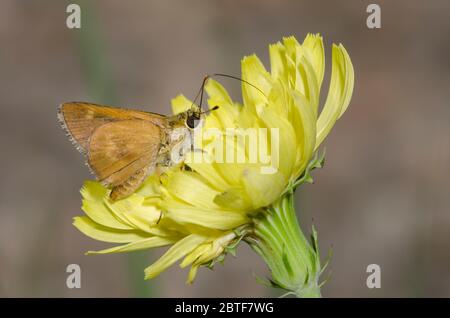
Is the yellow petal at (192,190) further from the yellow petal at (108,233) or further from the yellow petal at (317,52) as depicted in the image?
the yellow petal at (317,52)

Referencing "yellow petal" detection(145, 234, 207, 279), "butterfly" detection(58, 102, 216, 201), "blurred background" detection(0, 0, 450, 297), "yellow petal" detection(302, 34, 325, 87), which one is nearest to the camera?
"yellow petal" detection(145, 234, 207, 279)

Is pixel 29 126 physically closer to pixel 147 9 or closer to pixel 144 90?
pixel 144 90

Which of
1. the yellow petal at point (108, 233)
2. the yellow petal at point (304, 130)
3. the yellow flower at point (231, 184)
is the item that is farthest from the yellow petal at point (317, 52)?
the yellow petal at point (108, 233)

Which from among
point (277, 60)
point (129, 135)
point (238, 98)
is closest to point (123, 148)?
point (129, 135)

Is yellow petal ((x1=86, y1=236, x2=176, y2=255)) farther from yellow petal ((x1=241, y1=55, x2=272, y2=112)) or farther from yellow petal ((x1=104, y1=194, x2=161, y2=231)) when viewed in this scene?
yellow petal ((x1=241, y1=55, x2=272, y2=112))

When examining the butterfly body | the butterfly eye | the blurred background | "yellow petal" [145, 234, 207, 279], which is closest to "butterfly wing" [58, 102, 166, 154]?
the butterfly body
